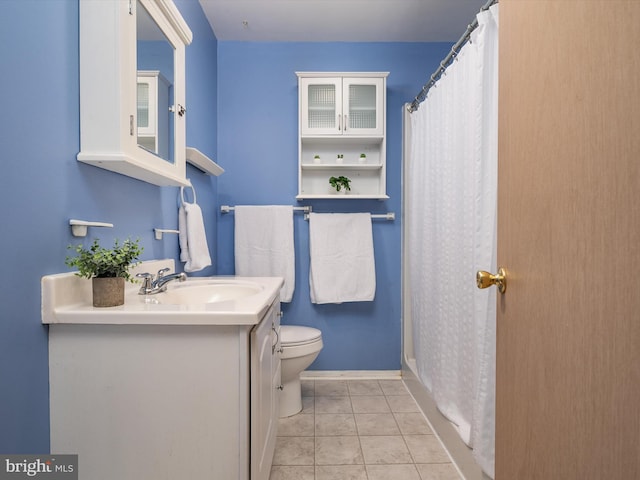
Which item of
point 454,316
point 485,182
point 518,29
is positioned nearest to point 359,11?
point 485,182

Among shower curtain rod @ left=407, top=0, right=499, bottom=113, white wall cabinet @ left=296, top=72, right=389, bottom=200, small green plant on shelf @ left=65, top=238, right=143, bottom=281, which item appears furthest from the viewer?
white wall cabinet @ left=296, top=72, right=389, bottom=200

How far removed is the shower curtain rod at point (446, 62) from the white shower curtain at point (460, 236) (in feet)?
0.14

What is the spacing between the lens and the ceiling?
2090 millimetres

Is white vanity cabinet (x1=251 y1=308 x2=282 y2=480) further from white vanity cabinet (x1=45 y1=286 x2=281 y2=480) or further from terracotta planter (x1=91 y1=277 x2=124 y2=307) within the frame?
terracotta planter (x1=91 y1=277 x2=124 y2=307)

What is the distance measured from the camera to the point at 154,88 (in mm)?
1235

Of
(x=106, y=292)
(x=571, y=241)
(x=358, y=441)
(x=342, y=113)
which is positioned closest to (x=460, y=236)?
(x=571, y=241)

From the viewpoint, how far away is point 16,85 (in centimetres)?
80

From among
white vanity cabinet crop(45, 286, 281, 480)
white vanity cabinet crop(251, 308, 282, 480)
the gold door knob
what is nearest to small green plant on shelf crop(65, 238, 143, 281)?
white vanity cabinet crop(45, 286, 281, 480)

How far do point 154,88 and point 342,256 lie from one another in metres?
1.56

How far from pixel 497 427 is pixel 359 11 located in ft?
7.49

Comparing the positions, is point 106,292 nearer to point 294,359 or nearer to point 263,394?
point 263,394

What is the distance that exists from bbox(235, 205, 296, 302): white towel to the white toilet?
47 centimetres

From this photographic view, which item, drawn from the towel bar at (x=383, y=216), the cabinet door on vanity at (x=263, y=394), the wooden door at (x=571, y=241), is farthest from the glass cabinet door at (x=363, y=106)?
the wooden door at (x=571, y=241)

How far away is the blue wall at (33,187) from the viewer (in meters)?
0.78
